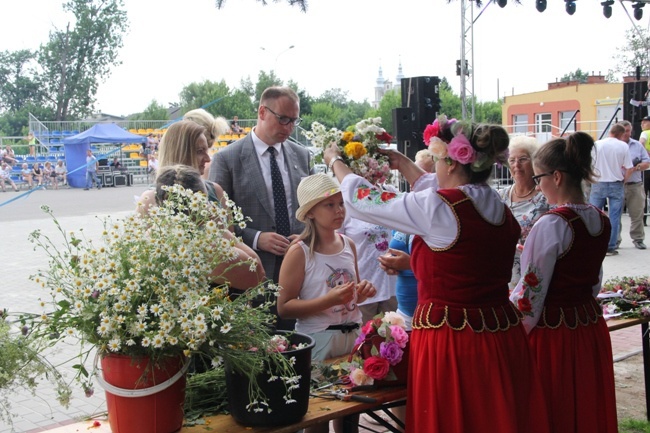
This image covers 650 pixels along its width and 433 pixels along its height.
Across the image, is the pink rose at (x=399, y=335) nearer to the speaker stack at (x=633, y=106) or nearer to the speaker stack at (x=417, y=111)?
the speaker stack at (x=417, y=111)

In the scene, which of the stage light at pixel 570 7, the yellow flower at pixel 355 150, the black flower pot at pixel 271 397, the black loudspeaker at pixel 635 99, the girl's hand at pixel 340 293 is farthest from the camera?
the black loudspeaker at pixel 635 99

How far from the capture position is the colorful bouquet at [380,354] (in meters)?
2.71

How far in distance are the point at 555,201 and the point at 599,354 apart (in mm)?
734

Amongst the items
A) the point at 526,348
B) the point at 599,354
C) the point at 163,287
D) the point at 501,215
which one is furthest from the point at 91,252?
the point at 599,354

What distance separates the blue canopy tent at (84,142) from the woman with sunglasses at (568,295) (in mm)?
27907

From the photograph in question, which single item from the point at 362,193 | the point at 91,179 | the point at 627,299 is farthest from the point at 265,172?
the point at 91,179

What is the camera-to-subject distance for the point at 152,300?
205 cm

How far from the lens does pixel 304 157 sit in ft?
14.2

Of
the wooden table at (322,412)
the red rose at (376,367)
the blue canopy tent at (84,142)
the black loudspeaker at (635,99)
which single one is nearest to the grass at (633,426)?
the wooden table at (322,412)

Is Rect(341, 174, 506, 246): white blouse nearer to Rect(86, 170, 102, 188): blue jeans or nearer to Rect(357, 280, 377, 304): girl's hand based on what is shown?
Rect(357, 280, 377, 304): girl's hand

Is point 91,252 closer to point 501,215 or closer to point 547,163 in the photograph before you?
point 501,215

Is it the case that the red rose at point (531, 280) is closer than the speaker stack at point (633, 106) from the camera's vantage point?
Yes

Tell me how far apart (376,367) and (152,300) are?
1.01 metres

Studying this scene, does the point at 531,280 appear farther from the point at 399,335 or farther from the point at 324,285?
the point at 324,285
